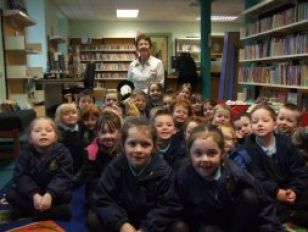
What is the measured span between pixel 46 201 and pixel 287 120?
1724mm

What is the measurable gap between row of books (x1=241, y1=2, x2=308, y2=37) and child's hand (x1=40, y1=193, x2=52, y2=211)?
3699mm

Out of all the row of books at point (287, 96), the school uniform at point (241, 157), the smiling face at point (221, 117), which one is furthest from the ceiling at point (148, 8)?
the school uniform at point (241, 157)

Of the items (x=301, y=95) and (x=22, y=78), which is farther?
(x=22, y=78)

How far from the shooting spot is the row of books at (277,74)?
468cm

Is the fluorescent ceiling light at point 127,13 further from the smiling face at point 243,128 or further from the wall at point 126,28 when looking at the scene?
the smiling face at point 243,128

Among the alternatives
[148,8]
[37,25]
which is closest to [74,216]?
[37,25]

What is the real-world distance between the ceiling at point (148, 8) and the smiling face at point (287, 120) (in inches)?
279

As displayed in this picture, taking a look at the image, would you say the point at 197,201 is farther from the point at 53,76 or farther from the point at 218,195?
the point at 53,76

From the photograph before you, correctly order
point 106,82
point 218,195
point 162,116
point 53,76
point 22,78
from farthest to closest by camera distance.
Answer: point 106,82
point 53,76
point 22,78
point 162,116
point 218,195

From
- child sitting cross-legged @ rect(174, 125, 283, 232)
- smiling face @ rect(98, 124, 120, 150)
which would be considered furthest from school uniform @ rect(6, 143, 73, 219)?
child sitting cross-legged @ rect(174, 125, 283, 232)

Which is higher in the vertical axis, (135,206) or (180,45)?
(180,45)

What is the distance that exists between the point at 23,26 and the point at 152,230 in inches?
261

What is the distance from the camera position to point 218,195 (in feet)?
5.81

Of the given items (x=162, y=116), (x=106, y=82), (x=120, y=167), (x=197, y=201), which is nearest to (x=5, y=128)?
(x=162, y=116)
